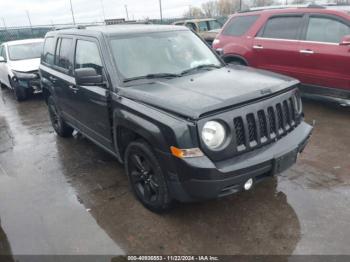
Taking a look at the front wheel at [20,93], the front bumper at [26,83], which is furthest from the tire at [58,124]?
the front wheel at [20,93]

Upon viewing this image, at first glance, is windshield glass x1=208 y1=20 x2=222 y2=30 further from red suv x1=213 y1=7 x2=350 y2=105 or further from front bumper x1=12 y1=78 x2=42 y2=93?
front bumper x1=12 y1=78 x2=42 y2=93

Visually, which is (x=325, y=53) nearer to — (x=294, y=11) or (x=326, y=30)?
(x=326, y=30)

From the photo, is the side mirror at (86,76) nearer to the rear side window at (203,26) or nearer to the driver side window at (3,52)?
the driver side window at (3,52)

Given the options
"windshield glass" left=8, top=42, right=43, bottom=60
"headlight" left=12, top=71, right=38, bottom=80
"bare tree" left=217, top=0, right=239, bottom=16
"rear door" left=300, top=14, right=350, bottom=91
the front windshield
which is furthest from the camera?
"bare tree" left=217, top=0, right=239, bottom=16

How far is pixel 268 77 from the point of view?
3555 millimetres

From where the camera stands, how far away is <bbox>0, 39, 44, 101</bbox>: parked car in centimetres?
875

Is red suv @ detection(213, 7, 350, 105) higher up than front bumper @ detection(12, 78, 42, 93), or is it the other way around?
red suv @ detection(213, 7, 350, 105)

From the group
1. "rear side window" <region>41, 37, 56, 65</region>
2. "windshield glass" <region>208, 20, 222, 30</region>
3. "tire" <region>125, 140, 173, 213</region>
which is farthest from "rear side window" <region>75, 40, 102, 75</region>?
"windshield glass" <region>208, 20, 222, 30</region>

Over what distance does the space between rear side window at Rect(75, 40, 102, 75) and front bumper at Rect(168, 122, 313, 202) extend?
170 centimetres

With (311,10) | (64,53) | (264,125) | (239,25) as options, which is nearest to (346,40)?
(311,10)

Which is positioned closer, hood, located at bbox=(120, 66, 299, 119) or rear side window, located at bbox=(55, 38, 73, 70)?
hood, located at bbox=(120, 66, 299, 119)

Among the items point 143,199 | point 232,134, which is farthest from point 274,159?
point 143,199

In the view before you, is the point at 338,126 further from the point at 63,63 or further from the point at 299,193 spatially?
the point at 63,63

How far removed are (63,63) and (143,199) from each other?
251cm
